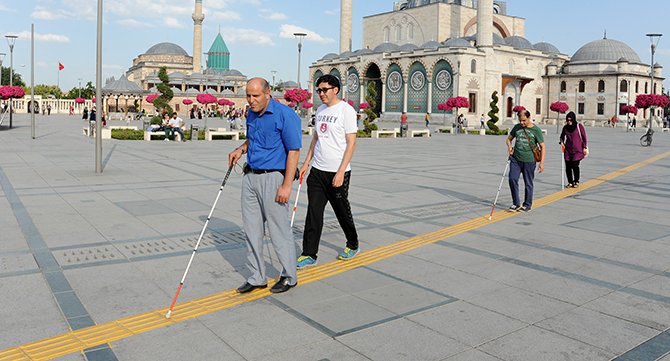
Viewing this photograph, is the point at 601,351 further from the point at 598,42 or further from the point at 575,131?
the point at 598,42

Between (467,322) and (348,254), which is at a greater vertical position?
(348,254)

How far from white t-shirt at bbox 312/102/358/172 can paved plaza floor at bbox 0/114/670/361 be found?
105cm

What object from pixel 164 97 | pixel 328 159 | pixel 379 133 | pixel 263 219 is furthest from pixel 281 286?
pixel 164 97

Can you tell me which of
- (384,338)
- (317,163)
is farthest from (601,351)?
(317,163)

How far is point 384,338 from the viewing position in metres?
3.73

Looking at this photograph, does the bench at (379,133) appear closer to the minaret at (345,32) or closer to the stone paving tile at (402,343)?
the stone paving tile at (402,343)

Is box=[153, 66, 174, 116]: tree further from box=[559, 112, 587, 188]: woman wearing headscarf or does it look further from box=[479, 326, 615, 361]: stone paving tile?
box=[479, 326, 615, 361]: stone paving tile

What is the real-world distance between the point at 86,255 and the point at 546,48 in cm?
7854

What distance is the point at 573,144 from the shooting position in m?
11.1

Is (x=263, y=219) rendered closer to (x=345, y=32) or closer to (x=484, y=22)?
(x=484, y=22)

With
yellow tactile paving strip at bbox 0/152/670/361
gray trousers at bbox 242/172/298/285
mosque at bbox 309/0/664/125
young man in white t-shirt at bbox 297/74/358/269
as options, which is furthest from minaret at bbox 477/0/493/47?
gray trousers at bbox 242/172/298/285

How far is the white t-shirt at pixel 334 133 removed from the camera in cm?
532

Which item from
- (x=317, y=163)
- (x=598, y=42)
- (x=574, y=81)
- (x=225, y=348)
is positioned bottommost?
(x=225, y=348)

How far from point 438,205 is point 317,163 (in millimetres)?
4057
